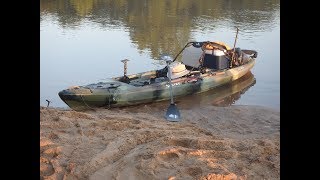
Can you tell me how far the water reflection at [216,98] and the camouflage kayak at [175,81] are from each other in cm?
15

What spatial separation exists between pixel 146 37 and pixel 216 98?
8.94 meters

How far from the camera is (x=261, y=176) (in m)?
4.43

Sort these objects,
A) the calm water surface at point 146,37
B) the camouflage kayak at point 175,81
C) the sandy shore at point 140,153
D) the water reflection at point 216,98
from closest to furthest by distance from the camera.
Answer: the sandy shore at point 140,153 < the camouflage kayak at point 175,81 < the water reflection at point 216,98 < the calm water surface at point 146,37

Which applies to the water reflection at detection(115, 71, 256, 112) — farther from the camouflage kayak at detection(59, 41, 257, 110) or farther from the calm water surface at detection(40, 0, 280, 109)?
the camouflage kayak at detection(59, 41, 257, 110)

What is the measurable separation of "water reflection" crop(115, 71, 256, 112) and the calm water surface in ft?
0.10

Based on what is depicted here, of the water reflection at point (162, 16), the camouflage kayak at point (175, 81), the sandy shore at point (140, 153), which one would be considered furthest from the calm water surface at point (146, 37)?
the sandy shore at point (140, 153)

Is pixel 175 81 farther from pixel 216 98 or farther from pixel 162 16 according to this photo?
pixel 162 16

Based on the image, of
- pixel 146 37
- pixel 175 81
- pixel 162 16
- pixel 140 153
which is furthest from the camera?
pixel 162 16

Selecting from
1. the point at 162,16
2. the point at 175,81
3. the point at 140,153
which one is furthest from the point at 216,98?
the point at 162,16

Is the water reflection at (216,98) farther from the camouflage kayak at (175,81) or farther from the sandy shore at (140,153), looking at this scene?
the sandy shore at (140,153)

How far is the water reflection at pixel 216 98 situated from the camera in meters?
9.95

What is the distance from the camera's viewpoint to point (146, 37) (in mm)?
19594
